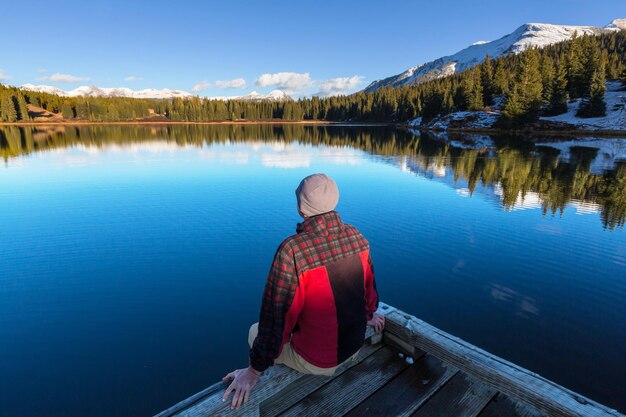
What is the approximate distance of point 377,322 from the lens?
4723mm

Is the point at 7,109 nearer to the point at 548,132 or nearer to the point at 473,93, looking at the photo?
the point at 473,93

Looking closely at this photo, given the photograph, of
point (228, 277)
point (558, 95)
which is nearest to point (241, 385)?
point (228, 277)

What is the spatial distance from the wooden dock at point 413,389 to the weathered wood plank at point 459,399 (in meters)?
0.01

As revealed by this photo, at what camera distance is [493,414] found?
3795 millimetres

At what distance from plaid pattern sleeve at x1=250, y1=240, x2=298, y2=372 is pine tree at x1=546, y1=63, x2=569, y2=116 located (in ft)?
321

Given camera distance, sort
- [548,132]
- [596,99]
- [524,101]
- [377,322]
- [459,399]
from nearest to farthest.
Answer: [459,399] → [377,322] → [596,99] → [524,101] → [548,132]

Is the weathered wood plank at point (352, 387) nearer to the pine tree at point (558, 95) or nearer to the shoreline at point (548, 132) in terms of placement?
the shoreline at point (548, 132)

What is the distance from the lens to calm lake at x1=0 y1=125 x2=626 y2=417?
713 centimetres

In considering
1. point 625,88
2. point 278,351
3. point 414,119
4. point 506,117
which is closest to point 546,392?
point 278,351

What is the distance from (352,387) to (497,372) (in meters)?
1.65

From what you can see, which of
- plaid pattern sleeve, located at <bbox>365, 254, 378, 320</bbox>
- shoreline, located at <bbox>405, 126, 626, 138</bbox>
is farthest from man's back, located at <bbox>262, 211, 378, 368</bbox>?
shoreline, located at <bbox>405, 126, 626, 138</bbox>

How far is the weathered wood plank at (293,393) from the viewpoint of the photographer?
150 inches

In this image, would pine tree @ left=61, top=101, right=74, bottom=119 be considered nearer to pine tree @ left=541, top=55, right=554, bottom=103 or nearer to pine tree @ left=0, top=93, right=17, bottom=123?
pine tree @ left=0, top=93, right=17, bottom=123

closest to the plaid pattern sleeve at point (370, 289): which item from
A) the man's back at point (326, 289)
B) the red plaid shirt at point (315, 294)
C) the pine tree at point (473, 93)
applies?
the man's back at point (326, 289)
